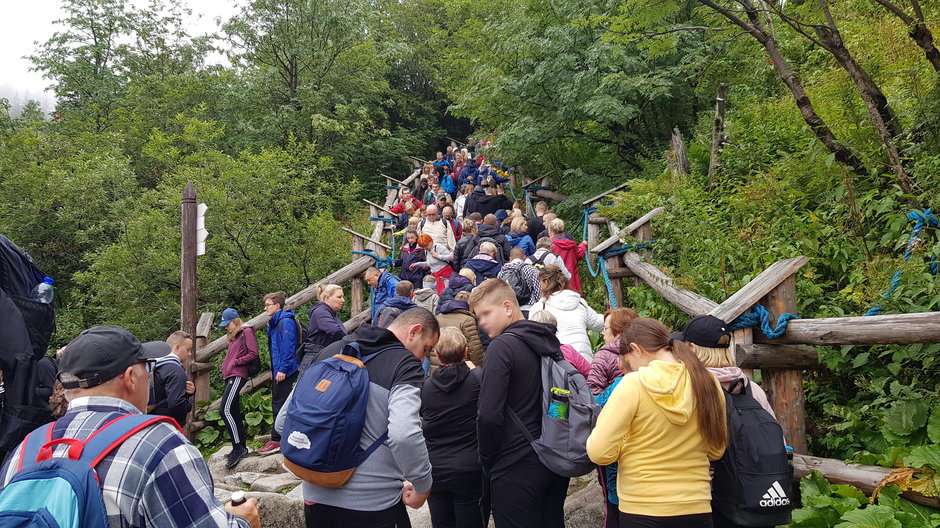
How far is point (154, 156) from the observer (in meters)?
16.0

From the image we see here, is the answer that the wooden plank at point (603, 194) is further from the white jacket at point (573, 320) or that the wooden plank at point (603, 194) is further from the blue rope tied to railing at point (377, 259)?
the white jacket at point (573, 320)

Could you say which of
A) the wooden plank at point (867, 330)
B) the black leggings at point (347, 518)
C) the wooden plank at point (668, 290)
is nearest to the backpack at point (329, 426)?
the black leggings at point (347, 518)

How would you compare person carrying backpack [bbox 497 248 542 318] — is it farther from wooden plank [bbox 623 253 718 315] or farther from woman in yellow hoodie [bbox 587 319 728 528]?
woman in yellow hoodie [bbox 587 319 728 528]

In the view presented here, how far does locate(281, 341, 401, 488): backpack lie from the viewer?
2.99 meters

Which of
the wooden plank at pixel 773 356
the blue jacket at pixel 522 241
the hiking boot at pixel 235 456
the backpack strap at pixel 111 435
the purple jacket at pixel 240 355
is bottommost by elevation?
the hiking boot at pixel 235 456

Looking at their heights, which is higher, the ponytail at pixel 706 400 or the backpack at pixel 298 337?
the ponytail at pixel 706 400

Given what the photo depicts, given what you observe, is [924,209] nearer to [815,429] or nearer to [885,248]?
[885,248]

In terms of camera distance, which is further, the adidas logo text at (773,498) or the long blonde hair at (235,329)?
the long blonde hair at (235,329)

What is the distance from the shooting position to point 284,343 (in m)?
7.73

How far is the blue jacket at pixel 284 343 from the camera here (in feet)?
25.2

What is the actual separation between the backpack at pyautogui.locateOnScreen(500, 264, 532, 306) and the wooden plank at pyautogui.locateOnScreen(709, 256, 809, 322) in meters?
3.90

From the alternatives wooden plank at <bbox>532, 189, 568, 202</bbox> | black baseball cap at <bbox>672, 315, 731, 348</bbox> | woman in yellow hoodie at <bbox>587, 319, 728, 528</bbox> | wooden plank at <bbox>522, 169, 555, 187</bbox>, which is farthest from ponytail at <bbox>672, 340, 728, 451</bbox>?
wooden plank at <bbox>522, 169, 555, 187</bbox>

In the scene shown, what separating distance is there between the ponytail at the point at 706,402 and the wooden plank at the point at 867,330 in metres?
1.71

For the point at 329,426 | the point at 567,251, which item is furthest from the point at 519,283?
the point at 329,426
